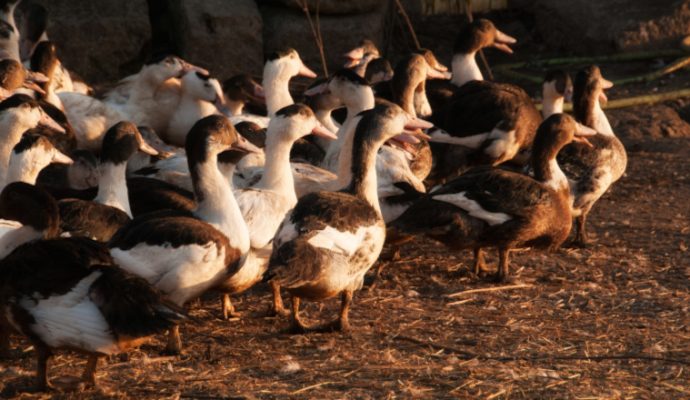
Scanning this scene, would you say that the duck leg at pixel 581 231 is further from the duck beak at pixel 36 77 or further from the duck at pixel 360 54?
the duck beak at pixel 36 77

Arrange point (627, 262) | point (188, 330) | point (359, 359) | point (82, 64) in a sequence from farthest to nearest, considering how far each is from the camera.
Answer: point (82, 64) < point (627, 262) < point (188, 330) < point (359, 359)

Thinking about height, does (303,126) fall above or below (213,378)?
above

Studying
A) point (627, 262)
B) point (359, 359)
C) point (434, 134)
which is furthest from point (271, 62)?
point (359, 359)

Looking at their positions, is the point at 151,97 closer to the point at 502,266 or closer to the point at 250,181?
the point at 250,181

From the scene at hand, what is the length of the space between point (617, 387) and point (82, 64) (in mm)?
8491

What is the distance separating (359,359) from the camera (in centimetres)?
655

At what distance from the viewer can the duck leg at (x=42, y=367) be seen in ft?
19.6

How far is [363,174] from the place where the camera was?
7.60 m

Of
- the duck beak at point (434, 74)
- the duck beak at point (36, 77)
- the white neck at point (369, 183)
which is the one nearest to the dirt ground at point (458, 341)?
the white neck at point (369, 183)

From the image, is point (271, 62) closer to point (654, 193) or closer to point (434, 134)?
point (434, 134)

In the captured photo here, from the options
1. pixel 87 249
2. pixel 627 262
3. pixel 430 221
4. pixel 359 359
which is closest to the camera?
pixel 87 249

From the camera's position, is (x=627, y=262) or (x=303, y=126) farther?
(x=627, y=262)

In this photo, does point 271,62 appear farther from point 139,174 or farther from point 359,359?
point 359,359

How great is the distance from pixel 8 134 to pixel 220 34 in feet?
16.3
